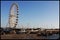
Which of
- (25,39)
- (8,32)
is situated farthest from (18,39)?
(8,32)

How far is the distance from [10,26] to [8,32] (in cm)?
43

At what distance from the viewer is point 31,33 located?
4.52m

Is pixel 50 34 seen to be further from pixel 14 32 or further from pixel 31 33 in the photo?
pixel 14 32

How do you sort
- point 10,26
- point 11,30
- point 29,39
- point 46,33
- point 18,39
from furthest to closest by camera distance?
point 46,33, point 11,30, point 10,26, point 29,39, point 18,39

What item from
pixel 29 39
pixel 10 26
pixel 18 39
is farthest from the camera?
pixel 10 26

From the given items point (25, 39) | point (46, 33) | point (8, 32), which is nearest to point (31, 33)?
point (46, 33)

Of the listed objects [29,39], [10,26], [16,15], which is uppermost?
[16,15]

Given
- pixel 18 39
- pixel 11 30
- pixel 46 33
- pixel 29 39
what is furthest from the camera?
pixel 46 33

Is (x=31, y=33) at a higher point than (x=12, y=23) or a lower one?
lower

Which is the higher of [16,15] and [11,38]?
[16,15]

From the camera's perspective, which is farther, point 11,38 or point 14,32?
point 14,32

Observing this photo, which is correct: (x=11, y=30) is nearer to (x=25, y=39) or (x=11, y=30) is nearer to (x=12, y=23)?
(x=12, y=23)

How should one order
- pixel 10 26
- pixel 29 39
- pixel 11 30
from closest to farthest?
pixel 29 39, pixel 10 26, pixel 11 30

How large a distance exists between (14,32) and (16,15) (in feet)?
2.41
